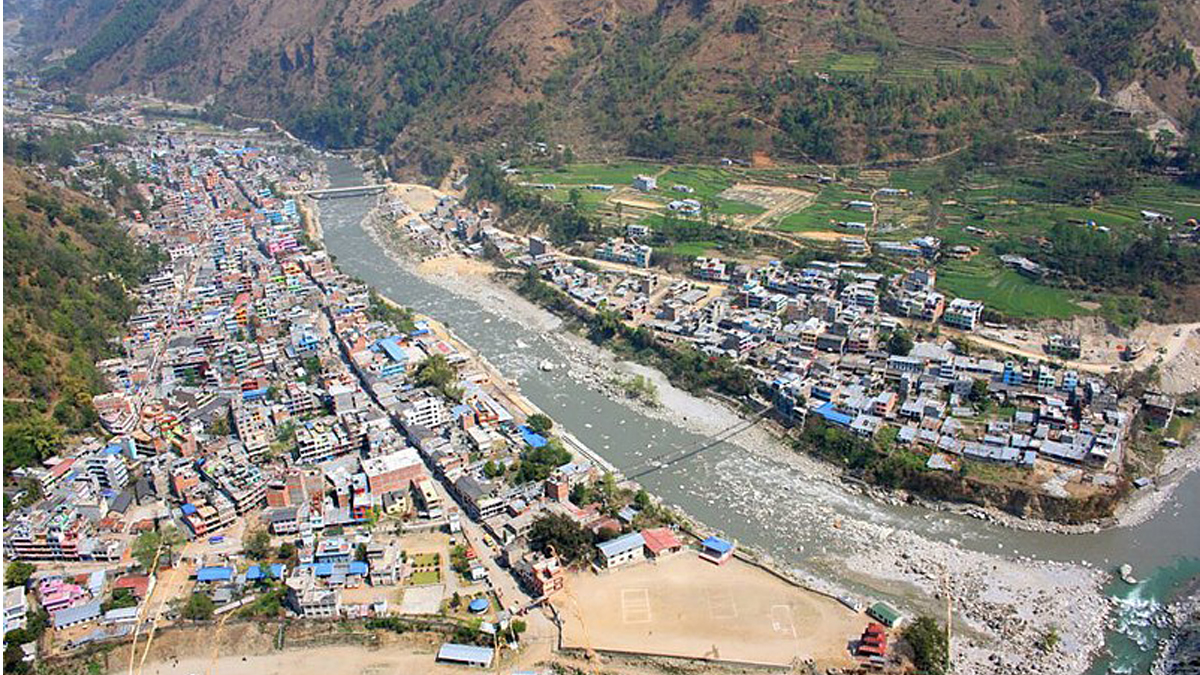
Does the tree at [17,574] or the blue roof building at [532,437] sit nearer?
the tree at [17,574]

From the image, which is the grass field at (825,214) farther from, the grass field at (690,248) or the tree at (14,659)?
the tree at (14,659)

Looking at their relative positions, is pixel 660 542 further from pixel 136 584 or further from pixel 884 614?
pixel 136 584

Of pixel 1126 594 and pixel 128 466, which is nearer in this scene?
pixel 1126 594

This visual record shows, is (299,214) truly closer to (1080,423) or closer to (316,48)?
(316,48)

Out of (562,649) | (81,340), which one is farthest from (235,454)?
(562,649)

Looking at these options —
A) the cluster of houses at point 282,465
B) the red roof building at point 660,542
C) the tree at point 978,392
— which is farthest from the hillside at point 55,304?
the tree at point 978,392
